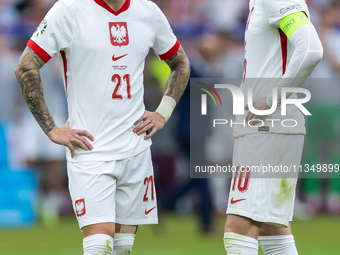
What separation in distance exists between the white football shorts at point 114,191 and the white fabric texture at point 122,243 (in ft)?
0.32

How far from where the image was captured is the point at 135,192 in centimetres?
417

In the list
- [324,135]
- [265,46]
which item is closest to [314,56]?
[265,46]

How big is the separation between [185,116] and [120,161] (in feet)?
14.5

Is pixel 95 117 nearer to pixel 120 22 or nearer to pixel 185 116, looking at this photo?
pixel 120 22

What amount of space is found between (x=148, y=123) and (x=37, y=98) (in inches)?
32.5

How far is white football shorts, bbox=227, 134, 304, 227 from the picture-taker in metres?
3.90

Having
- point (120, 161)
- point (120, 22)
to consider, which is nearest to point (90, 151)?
point (120, 161)

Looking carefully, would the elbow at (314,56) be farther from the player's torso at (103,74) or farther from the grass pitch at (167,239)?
the grass pitch at (167,239)

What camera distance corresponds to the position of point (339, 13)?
10508 mm

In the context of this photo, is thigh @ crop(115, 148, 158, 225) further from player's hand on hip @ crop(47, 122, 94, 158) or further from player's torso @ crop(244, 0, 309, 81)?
player's torso @ crop(244, 0, 309, 81)

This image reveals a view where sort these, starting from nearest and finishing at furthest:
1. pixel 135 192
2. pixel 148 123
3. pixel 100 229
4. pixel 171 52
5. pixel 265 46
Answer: pixel 100 229 → pixel 265 46 → pixel 135 192 → pixel 148 123 → pixel 171 52

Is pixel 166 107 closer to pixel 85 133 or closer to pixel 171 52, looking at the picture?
pixel 171 52

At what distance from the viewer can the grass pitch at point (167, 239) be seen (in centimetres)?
693

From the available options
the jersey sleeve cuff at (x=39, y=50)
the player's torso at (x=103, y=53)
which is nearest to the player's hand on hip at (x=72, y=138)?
the player's torso at (x=103, y=53)
